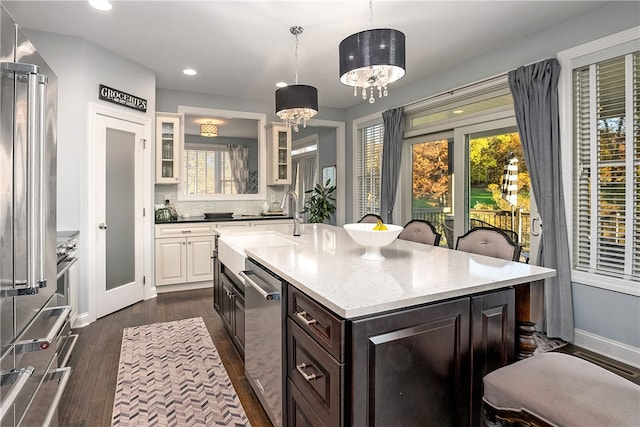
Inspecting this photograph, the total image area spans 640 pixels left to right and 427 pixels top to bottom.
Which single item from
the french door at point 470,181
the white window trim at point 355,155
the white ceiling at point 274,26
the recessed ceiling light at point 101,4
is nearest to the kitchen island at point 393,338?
the french door at point 470,181

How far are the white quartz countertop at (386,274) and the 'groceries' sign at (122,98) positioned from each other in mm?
2797

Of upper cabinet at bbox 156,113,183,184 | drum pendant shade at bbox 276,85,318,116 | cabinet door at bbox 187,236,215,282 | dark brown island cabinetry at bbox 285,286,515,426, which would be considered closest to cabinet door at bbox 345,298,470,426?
dark brown island cabinetry at bbox 285,286,515,426

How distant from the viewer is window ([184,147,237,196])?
5.66 meters

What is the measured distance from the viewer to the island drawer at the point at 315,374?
121 cm

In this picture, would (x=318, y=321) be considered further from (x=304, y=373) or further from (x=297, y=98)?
(x=297, y=98)

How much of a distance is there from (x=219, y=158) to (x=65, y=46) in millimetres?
2842

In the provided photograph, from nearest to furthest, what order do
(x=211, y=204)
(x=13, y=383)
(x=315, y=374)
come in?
(x=13, y=383)
(x=315, y=374)
(x=211, y=204)

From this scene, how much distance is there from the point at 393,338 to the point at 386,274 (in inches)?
15.3

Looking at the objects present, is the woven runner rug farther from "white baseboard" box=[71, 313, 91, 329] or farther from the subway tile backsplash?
the subway tile backsplash

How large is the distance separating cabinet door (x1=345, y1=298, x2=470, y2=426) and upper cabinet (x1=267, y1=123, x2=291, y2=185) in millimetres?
4663

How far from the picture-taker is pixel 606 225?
285 centimetres

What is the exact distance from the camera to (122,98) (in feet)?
12.7

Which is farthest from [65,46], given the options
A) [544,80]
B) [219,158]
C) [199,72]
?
[544,80]

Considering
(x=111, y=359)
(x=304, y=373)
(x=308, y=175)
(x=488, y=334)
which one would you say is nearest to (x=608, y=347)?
(x=488, y=334)
